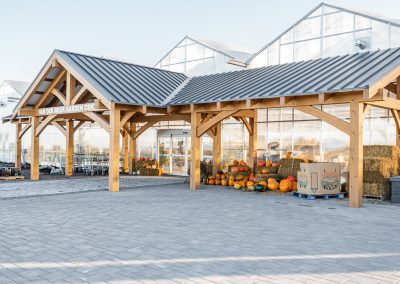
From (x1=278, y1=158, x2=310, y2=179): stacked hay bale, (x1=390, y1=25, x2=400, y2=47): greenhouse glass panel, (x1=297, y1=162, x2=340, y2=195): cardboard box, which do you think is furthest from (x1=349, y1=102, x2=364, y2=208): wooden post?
(x1=390, y1=25, x2=400, y2=47): greenhouse glass panel

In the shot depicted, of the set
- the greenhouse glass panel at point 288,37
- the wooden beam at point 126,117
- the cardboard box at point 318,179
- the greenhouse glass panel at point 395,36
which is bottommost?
the cardboard box at point 318,179

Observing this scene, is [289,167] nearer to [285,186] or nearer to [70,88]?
[285,186]

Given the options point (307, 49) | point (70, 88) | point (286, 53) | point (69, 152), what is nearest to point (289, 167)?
point (307, 49)

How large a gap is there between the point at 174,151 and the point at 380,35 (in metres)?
13.5

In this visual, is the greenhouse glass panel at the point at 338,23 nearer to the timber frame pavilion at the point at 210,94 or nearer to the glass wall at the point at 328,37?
the glass wall at the point at 328,37

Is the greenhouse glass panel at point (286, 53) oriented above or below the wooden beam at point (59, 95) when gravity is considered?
above

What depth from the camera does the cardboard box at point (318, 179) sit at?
584 inches

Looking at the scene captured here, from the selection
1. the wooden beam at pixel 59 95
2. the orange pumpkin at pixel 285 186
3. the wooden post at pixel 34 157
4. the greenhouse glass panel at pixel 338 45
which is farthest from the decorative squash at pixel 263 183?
the wooden post at pixel 34 157

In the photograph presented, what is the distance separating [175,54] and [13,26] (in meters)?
10.7

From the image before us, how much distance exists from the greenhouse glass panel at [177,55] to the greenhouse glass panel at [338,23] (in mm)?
10354

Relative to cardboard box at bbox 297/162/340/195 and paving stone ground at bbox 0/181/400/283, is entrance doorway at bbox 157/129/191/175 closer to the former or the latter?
cardboard box at bbox 297/162/340/195

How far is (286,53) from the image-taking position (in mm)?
22969

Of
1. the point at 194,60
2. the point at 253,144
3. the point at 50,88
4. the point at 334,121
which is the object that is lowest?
the point at 253,144

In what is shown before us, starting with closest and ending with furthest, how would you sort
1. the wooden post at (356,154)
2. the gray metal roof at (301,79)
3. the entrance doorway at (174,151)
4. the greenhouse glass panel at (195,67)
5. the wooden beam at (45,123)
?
the wooden post at (356,154) < the gray metal roof at (301,79) < the wooden beam at (45,123) < the entrance doorway at (174,151) < the greenhouse glass panel at (195,67)
